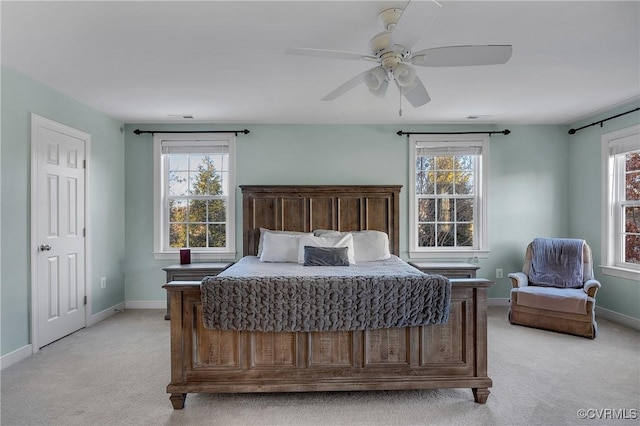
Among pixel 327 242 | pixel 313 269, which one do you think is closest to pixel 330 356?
pixel 313 269

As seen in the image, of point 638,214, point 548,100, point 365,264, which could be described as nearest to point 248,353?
point 365,264

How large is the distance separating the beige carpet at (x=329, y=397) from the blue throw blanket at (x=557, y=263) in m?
0.90

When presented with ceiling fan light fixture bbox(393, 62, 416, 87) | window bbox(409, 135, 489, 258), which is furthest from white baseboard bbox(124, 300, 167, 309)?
ceiling fan light fixture bbox(393, 62, 416, 87)

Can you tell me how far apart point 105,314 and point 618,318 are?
6.19 metres

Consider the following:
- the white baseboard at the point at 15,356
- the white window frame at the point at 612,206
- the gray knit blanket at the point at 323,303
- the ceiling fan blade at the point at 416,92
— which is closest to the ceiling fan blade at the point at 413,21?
the ceiling fan blade at the point at 416,92

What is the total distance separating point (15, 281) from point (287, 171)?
10.1 ft

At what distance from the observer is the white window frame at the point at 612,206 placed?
4.20m

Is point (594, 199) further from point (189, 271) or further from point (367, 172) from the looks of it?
point (189, 271)

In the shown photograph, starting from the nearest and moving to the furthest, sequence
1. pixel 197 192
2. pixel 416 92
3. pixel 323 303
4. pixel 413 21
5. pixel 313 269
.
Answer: pixel 413 21
pixel 323 303
pixel 416 92
pixel 313 269
pixel 197 192

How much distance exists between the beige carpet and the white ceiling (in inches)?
99.4

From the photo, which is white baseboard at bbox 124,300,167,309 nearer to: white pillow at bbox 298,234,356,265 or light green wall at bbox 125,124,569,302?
light green wall at bbox 125,124,569,302

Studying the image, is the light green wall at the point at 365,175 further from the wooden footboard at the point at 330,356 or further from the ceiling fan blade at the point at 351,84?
the wooden footboard at the point at 330,356

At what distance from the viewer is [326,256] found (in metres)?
3.79

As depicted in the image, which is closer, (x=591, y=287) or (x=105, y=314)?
(x=591, y=287)
